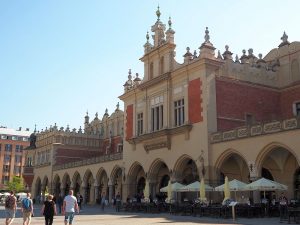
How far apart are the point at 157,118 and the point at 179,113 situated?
3.02 meters

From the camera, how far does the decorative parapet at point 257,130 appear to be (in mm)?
23125

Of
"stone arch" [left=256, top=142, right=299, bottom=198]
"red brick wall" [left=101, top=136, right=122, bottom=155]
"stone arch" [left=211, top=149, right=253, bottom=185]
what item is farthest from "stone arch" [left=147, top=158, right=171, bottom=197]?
"red brick wall" [left=101, top=136, right=122, bottom=155]

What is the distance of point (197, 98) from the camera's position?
30.6m

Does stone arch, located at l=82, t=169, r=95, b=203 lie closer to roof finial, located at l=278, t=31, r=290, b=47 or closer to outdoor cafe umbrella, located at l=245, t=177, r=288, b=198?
roof finial, located at l=278, t=31, r=290, b=47

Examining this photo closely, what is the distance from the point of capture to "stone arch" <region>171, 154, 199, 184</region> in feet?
104

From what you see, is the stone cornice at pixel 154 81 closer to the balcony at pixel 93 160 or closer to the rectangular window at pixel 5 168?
the balcony at pixel 93 160

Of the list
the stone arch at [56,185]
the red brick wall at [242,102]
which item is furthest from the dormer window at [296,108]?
the stone arch at [56,185]

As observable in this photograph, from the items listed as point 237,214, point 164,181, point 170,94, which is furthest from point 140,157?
point 237,214

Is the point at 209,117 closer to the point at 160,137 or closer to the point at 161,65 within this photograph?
the point at 160,137

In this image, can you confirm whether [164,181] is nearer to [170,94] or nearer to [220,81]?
[170,94]

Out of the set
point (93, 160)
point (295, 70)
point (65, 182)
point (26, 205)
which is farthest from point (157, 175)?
point (65, 182)

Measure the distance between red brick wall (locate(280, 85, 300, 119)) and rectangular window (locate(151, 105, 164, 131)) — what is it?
9843 mm

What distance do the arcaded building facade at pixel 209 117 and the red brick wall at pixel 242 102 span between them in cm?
8

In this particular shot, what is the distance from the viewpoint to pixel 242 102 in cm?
3150
